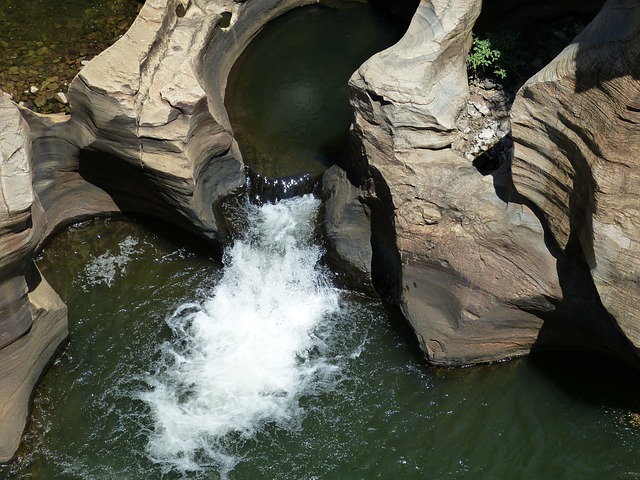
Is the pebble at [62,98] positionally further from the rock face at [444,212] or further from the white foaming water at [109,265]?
the rock face at [444,212]

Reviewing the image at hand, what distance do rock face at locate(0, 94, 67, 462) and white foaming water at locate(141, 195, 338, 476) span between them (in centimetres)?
99

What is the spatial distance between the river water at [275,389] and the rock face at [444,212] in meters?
0.47

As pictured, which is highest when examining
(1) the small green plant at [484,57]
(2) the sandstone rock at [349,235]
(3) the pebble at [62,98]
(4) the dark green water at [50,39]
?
(1) the small green plant at [484,57]

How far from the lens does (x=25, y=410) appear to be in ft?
22.7

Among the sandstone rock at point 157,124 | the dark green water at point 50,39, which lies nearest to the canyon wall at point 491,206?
the sandstone rock at point 157,124

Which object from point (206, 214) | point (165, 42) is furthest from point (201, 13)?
point (206, 214)

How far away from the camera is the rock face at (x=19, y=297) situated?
593 centimetres

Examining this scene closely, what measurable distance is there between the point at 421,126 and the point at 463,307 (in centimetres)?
154

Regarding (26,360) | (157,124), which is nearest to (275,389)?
(26,360)

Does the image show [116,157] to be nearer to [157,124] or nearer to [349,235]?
[157,124]

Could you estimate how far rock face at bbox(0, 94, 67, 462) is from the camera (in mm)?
5934

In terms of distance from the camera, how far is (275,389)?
7.14m

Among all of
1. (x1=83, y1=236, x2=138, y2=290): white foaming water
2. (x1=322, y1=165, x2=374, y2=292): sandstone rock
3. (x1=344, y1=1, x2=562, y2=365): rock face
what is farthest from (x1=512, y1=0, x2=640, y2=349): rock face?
(x1=83, y1=236, x2=138, y2=290): white foaming water

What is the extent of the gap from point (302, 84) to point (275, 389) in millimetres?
3630
